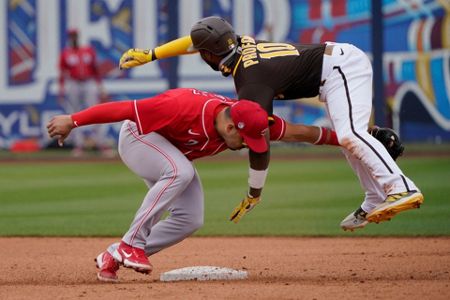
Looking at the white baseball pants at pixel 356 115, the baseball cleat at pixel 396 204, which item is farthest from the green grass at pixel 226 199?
the baseball cleat at pixel 396 204

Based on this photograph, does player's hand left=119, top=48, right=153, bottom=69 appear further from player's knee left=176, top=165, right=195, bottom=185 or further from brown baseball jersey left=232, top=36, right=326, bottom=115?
player's knee left=176, top=165, right=195, bottom=185

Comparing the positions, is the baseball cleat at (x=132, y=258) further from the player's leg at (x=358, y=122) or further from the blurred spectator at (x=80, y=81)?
the blurred spectator at (x=80, y=81)

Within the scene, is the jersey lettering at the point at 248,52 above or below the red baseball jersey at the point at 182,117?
above

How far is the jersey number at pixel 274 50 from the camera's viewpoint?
7516 mm

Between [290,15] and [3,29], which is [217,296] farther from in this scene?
[3,29]

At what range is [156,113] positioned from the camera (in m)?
6.75

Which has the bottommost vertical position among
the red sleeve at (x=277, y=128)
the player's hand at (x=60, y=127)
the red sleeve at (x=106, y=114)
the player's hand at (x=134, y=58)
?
the red sleeve at (x=277, y=128)

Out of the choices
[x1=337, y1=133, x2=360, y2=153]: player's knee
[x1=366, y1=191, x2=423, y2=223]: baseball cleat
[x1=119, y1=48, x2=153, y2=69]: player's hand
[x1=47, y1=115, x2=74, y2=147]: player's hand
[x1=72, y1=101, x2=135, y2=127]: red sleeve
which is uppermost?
[x1=119, y1=48, x2=153, y2=69]: player's hand

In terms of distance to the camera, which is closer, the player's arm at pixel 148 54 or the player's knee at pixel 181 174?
the player's knee at pixel 181 174

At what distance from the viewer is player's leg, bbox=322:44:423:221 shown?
7199mm

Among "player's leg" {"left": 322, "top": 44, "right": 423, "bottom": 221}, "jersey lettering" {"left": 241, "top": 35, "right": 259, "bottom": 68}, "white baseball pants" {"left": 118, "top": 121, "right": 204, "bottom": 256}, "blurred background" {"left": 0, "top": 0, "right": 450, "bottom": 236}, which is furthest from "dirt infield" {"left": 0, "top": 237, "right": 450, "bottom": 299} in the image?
"blurred background" {"left": 0, "top": 0, "right": 450, "bottom": 236}

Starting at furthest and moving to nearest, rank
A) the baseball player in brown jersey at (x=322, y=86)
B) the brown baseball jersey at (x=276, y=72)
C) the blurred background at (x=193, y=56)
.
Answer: the blurred background at (x=193, y=56) → the brown baseball jersey at (x=276, y=72) → the baseball player in brown jersey at (x=322, y=86)

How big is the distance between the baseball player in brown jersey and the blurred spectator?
1189cm

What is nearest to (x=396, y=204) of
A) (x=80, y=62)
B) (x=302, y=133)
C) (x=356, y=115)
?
(x=356, y=115)
